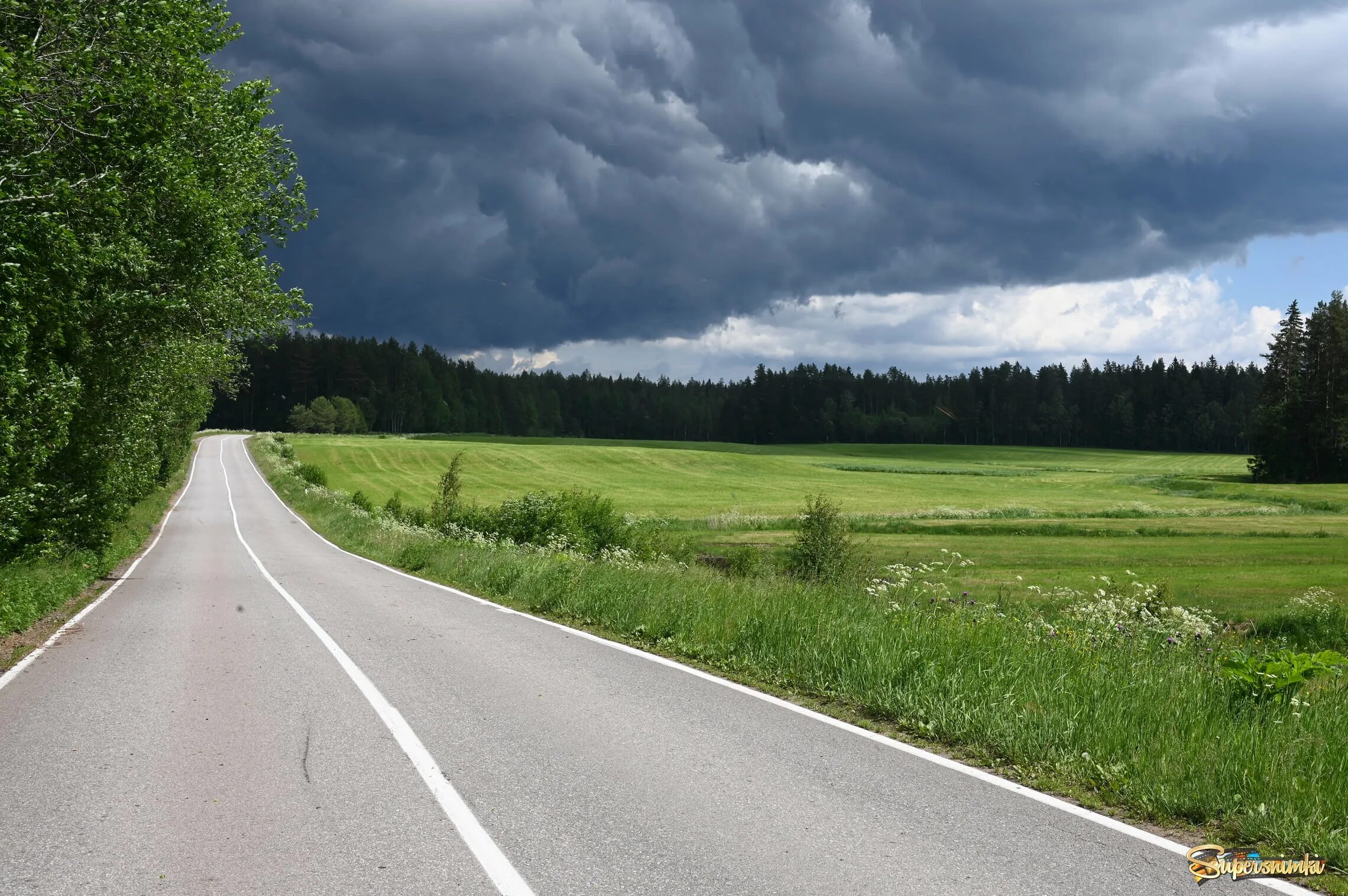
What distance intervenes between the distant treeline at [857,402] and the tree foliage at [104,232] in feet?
468

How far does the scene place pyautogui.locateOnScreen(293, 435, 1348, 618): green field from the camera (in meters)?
33.8

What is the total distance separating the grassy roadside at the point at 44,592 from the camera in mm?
12734

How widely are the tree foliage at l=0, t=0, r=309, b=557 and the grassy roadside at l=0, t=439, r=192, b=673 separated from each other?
69 centimetres

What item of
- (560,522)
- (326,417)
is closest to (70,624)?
(560,522)

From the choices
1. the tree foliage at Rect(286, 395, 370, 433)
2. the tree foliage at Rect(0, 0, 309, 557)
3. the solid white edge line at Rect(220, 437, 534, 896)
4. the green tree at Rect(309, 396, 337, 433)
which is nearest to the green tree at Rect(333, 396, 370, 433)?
the tree foliage at Rect(286, 395, 370, 433)

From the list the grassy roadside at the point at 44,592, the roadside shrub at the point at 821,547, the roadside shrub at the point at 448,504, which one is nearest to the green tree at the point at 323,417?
the roadside shrub at the point at 448,504

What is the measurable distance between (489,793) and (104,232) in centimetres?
1343

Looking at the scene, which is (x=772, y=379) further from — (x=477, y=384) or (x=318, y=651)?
(x=318, y=651)

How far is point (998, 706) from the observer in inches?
280

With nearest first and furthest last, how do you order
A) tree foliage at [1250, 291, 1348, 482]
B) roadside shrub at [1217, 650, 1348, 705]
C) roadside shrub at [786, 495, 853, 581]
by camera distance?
roadside shrub at [1217, 650, 1348, 705], roadside shrub at [786, 495, 853, 581], tree foliage at [1250, 291, 1348, 482]

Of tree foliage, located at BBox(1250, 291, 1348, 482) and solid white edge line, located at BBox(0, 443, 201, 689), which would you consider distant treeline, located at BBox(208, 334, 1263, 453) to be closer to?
tree foliage, located at BBox(1250, 291, 1348, 482)

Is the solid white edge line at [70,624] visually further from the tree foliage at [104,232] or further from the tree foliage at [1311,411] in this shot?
the tree foliage at [1311,411]

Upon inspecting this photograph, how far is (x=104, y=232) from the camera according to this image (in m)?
14.8

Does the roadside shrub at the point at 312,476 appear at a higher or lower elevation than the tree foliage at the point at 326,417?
lower
